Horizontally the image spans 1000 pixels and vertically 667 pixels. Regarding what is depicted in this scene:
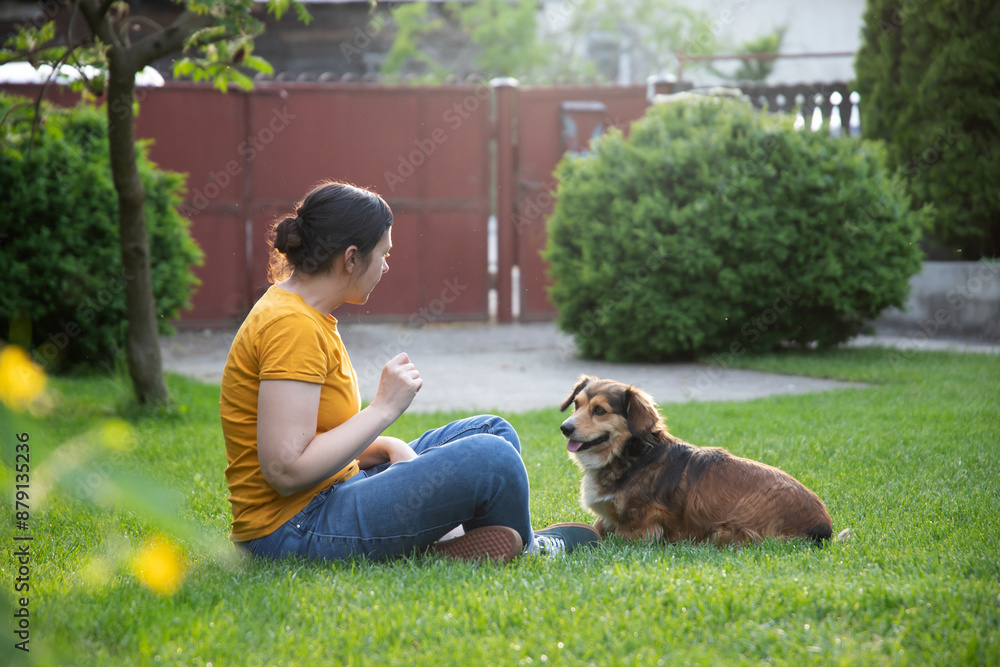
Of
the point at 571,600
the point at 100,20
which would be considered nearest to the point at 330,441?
the point at 571,600

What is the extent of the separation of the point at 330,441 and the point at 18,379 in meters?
1.79

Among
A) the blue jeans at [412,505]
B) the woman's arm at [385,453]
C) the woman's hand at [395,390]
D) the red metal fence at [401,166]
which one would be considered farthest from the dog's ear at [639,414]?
the red metal fence at [401,166]

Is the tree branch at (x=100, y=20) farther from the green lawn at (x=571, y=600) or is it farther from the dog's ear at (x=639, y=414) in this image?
the dog's ear at (x=639, y=414)

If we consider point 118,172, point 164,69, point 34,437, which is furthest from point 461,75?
point 34,437

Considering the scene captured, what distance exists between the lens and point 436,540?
3.04m

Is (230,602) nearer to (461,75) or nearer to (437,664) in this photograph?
(437,664)

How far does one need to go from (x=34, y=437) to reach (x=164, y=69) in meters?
15.8

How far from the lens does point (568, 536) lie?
131 inches

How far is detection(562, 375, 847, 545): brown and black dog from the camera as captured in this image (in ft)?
10.6

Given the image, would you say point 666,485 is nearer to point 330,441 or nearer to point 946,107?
point 330,441

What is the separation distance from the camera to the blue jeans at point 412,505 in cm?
280

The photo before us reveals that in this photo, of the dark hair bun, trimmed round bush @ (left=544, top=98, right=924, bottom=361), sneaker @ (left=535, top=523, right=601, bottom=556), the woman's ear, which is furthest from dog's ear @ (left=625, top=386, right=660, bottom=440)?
trimmed round bush @ (left=544, top=98, right=924, bottom=361)

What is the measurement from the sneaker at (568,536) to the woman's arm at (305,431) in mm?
966

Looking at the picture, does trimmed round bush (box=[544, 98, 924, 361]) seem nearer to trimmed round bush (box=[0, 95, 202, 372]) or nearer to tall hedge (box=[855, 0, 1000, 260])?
tall hedge (box=[855, 0, 1000, 260])
